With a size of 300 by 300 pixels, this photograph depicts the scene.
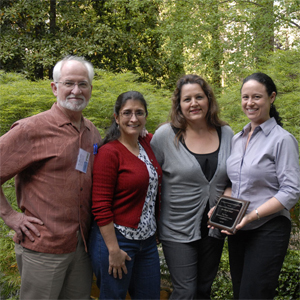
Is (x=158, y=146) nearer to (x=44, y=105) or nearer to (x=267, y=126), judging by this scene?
(x=267, y=126)

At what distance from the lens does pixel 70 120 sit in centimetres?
241

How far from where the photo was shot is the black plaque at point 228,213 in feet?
7.50

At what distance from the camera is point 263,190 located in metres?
2.33

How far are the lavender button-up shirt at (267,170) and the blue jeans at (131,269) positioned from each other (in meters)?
0.76

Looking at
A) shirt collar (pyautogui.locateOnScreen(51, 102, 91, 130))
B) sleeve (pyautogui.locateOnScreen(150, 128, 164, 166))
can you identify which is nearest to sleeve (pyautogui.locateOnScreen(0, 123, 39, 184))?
shirt collar (pyautogui.locateOnScreen(51, 102, 91, 130))

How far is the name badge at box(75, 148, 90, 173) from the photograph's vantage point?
7.54 feet

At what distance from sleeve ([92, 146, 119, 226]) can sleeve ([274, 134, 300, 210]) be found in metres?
1.12

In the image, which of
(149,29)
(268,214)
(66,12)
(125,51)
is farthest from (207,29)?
(268,214)

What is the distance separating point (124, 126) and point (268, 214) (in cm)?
118

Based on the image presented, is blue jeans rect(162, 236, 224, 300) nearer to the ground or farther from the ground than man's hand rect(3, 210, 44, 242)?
nearer to the ground

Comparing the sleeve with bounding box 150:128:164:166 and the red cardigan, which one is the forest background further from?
the red cardigan

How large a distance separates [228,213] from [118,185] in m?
0.81

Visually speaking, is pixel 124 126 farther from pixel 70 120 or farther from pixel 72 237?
pixel 72 237

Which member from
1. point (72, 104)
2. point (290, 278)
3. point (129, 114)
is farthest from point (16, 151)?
point (290, 278)
